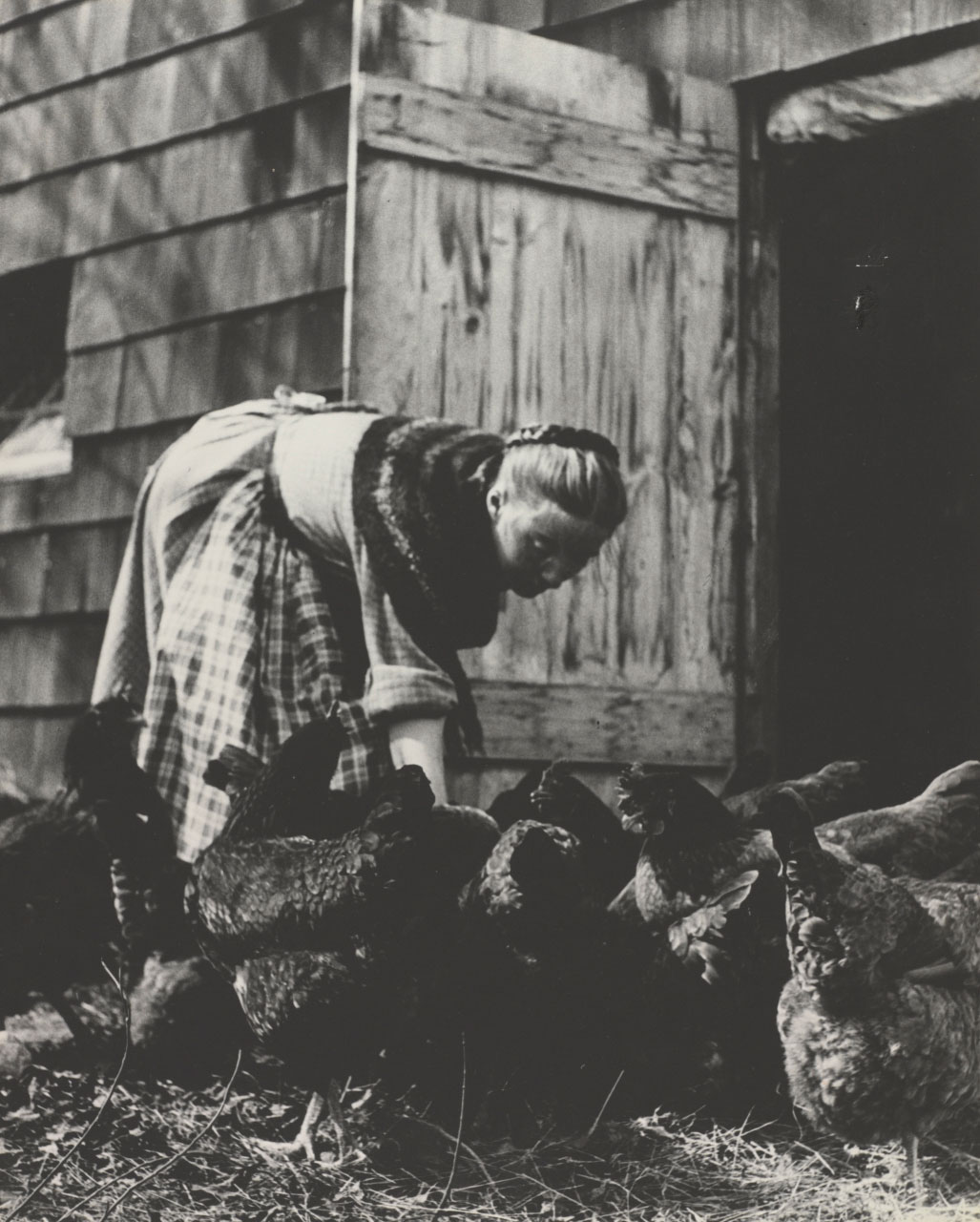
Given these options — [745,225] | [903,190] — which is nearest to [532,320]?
[745,225]

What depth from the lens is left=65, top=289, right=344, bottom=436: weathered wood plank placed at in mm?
3227

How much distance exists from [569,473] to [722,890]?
961mm

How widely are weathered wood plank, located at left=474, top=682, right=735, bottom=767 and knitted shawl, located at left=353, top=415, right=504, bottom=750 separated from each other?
0.22 ft

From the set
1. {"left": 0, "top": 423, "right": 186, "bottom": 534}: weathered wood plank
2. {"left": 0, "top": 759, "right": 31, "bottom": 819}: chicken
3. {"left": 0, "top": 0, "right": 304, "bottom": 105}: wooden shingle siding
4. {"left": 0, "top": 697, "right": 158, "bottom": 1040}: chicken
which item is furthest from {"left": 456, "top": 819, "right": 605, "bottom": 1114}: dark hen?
{"left": 0, "top": 0, "right": 304, "bottom": 105}: wooden shingle siding

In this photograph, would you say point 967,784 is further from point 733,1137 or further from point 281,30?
point 281,30

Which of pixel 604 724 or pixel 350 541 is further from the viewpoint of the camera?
pixel 604 724

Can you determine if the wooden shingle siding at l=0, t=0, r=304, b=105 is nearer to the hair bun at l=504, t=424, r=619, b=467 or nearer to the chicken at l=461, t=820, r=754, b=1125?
the hair bun at l=504, t=424, r=619, b=467

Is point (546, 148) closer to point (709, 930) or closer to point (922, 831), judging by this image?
point (922, 831)

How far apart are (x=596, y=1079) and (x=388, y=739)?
80 centimetres

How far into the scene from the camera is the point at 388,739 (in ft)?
8.93

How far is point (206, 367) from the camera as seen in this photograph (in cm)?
338

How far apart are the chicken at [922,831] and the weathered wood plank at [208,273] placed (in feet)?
5.89

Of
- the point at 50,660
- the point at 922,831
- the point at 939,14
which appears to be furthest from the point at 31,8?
the point at 922,831

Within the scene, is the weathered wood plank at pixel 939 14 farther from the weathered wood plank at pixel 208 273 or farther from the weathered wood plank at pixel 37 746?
the weathered wood plank at pixel 37 746
